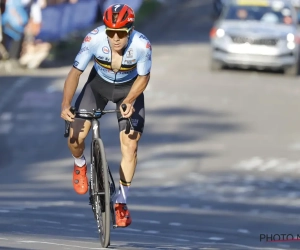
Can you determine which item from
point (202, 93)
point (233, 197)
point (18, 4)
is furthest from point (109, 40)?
point (18, 4)

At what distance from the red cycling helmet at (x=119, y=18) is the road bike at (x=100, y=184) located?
2.11ft

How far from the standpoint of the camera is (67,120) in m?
8.17

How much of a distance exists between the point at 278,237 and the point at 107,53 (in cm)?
313

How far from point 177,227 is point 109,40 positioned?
9.84ft

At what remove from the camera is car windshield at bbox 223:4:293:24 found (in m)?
25.2

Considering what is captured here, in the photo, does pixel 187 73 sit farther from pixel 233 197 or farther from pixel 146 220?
pixel 146 220

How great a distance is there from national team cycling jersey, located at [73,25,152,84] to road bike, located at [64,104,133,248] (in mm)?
382

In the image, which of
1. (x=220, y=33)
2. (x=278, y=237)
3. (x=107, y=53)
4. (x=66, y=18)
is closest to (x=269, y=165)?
(x=278, y=237)

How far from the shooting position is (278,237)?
10.2 meters

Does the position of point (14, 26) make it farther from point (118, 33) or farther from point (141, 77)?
point (118, 33)

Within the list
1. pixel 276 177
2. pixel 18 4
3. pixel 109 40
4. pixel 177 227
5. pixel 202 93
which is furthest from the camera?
pixel 18 4

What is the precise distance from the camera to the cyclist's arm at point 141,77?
26.8 feet

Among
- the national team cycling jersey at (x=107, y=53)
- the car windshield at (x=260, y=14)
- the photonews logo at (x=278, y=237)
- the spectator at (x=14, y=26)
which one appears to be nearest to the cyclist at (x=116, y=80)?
the national team cycling jersey at (x=107, y=53)

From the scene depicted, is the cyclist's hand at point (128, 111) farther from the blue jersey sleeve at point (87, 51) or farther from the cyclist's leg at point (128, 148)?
the blue jersey sleeve at point (87, 51)
